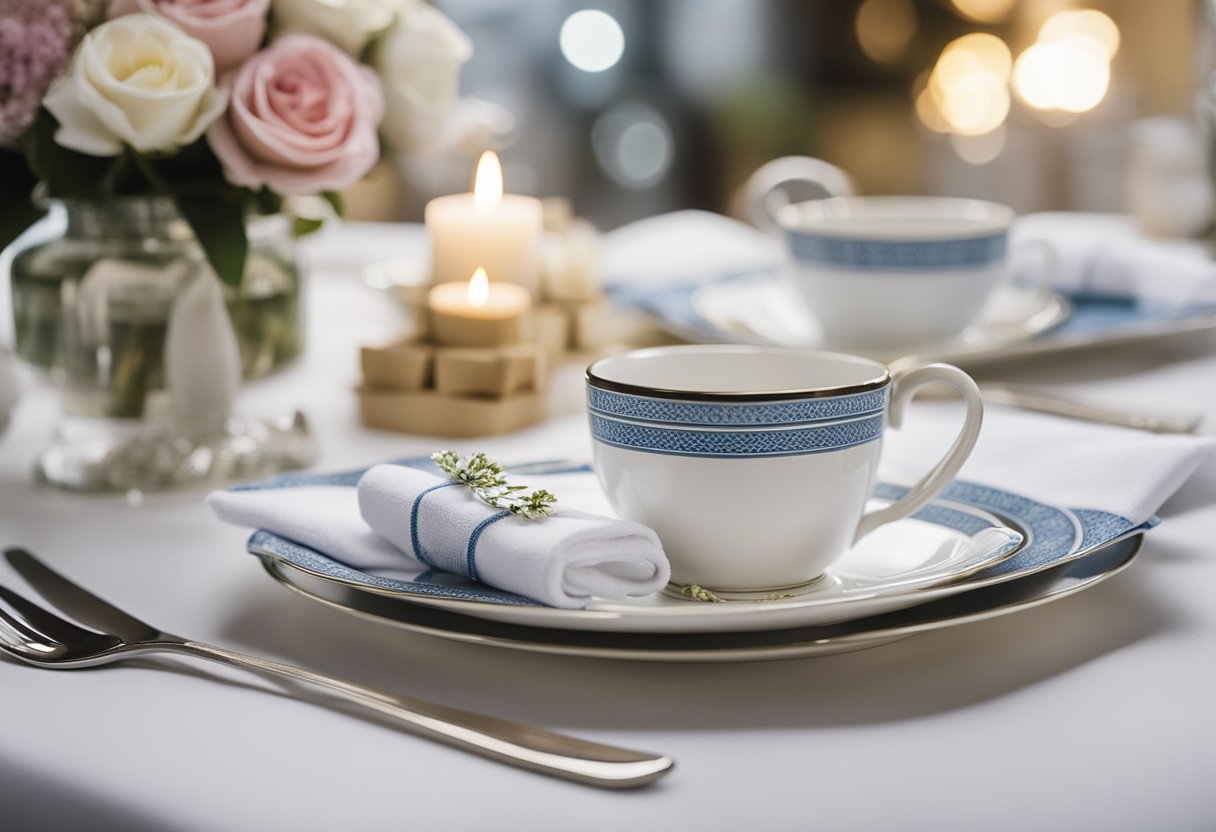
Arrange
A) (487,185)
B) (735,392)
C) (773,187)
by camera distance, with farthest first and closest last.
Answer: (773,187) < (487,185) < (735,392)

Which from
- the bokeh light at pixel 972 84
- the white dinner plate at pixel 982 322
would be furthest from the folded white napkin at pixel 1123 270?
the bokeh light at pixel 972 84

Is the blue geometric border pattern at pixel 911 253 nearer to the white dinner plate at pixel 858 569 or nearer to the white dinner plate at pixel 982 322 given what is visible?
the white dinner plate at pixel 982 322

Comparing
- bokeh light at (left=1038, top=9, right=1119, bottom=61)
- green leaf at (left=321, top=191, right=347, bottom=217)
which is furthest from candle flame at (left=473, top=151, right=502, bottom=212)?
bokeh light at (left=1038, top=9, right=1119, bottom=61)

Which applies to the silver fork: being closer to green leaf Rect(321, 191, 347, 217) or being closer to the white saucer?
green leaf Rect(321, 191, 347, 217)

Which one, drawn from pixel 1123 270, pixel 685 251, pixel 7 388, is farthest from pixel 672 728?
pixel 685 251

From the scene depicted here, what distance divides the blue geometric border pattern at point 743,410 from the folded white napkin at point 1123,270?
1.93 feet

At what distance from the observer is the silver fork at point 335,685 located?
16.7 inches

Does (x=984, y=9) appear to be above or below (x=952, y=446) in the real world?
above

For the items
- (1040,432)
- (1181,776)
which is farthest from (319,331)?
(1181,776)

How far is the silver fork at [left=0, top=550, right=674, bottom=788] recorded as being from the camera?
1.40 feet

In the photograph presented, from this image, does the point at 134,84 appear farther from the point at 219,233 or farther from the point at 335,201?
the point at 335,201

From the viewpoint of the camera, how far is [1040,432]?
771mm

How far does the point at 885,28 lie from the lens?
4.26 meters

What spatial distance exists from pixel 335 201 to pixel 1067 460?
1.79ft
